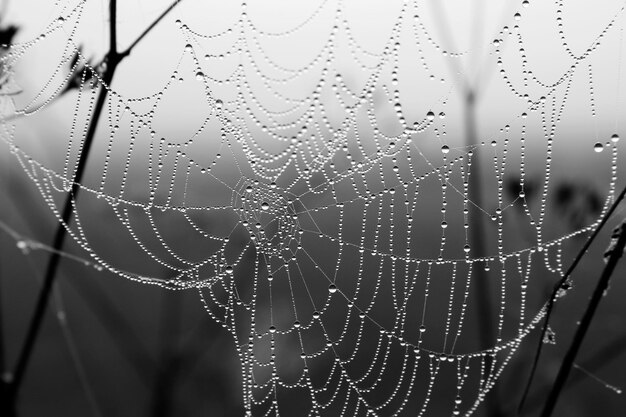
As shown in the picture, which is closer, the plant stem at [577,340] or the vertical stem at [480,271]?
the plant stem at [577,340]

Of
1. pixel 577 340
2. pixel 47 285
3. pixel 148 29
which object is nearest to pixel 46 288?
pixel 47 285

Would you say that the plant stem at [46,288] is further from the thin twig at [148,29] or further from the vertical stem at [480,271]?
the vertical stem at [480,271]

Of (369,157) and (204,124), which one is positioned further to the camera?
(369,157)

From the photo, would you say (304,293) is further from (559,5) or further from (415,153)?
(559,5)

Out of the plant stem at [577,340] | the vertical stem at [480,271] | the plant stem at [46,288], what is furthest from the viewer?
the vertical stem at [480,271]

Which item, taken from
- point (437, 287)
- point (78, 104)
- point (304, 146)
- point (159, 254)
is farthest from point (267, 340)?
point (437, 287)

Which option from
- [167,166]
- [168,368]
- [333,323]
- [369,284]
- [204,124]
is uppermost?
[204,124]

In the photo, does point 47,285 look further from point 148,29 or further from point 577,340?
point 577,340

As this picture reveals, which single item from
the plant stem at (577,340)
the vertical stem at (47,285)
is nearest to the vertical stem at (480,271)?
the plant stem at (577,340)

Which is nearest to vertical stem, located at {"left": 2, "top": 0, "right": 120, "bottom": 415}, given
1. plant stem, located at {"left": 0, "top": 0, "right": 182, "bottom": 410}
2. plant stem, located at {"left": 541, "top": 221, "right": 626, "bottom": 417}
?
plant stem, located at {"left": 0, "top": 0, "right": 182, "bottom": 410}

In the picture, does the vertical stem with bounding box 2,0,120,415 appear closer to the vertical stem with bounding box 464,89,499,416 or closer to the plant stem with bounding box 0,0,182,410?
the plant stem with bounding box 0,0,182,410

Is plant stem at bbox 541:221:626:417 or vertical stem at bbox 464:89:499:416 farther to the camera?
vertical stem at bbox 464:89:499:416
